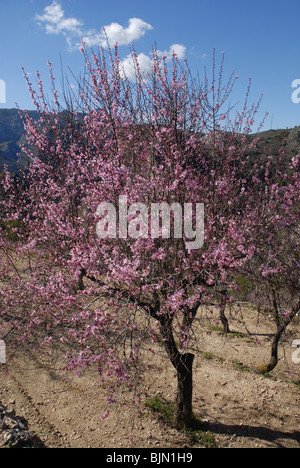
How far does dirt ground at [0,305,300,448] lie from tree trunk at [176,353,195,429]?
222mm

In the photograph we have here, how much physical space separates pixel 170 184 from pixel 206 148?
3.04m

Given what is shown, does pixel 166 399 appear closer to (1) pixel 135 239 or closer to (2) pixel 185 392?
(2) pixel 185 392

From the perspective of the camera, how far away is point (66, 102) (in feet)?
22.1

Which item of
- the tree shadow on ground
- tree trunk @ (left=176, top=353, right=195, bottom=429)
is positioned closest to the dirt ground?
the tree shadow on ground

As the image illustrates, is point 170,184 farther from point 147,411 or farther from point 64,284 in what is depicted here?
point 147,411

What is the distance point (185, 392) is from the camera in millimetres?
5605

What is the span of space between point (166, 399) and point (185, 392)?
1230 mm

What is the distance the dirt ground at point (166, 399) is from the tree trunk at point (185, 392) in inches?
8.7

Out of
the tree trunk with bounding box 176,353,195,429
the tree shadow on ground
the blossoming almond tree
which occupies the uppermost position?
the blossoming almond tree

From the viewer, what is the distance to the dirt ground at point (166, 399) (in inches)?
216

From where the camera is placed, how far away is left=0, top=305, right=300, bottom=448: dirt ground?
5.48 m

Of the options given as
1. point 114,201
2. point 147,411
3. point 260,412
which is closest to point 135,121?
point 114,201

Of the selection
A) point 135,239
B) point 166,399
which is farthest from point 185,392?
point 135,239

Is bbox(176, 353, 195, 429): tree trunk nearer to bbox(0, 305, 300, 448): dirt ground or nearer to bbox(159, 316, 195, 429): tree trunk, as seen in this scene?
bbox(159, 316, 195, 429): tree trunk
